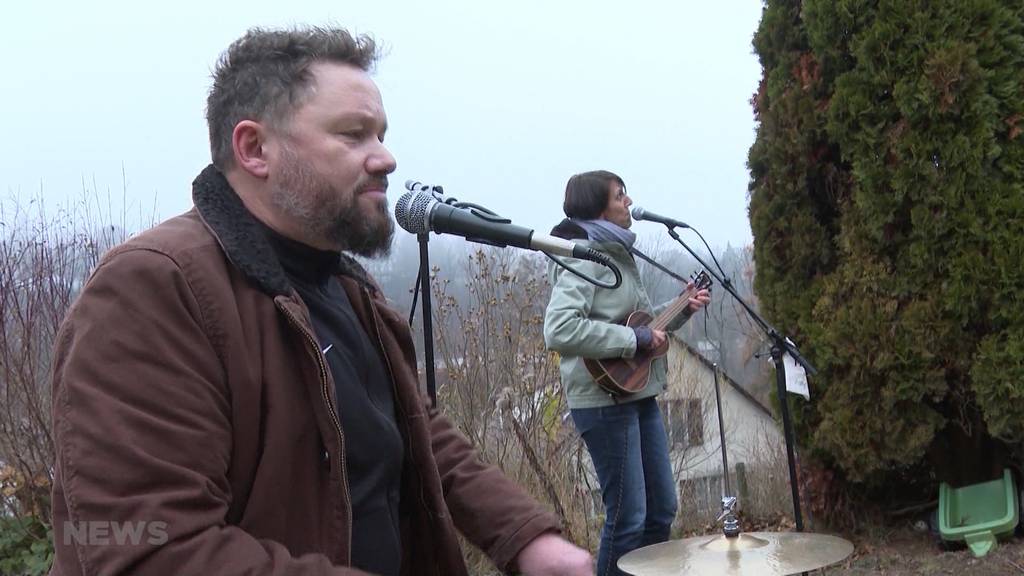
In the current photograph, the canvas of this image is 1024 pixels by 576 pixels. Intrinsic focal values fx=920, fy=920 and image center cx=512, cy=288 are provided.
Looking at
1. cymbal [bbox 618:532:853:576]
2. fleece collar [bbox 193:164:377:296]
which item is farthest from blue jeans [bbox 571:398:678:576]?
fleece collar [bbox 193:164:377:296]

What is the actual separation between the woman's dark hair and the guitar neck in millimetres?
618

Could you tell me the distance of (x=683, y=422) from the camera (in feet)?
29.8

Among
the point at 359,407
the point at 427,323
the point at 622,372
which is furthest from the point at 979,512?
the point at 359,407

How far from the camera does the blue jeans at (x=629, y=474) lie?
400cm

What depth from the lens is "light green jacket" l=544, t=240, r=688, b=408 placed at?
4.05 m

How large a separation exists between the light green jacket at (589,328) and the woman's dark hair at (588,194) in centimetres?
21

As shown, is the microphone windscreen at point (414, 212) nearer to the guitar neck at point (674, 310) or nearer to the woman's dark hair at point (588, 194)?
the woman's dark hair at point (588, 194)

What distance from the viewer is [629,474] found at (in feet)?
13.1

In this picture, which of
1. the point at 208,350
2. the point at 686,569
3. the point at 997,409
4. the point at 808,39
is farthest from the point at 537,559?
the point at 808,39

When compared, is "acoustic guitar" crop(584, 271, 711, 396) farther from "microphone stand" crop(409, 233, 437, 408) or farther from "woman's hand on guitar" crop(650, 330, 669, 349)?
"microphone stand" crop(409, 233, 437, 408)

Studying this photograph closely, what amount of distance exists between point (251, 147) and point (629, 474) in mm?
2662

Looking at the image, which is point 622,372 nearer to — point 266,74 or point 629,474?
point 629,474

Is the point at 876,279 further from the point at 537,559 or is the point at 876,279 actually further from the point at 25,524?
the point at 25,524

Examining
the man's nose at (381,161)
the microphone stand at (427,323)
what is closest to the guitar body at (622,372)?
the microphone stand at (427,323)
